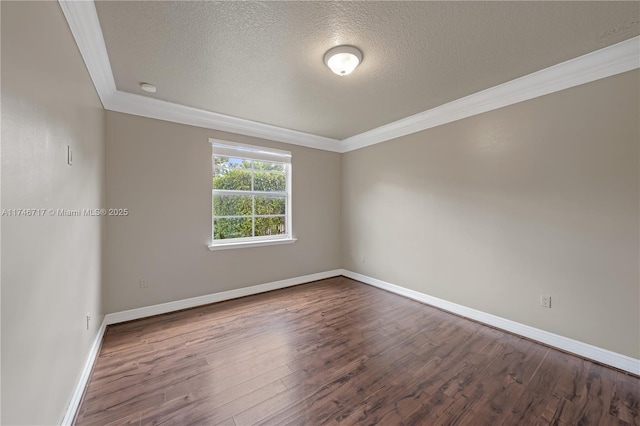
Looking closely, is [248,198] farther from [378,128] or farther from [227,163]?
[378,128]

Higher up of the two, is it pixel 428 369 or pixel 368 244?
pixel 368 244

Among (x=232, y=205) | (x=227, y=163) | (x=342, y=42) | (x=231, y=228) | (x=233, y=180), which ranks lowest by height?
(x=231, y=228)

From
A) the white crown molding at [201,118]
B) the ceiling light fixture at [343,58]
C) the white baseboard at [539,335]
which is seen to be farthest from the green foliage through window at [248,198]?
the white baseboard at [539,335]

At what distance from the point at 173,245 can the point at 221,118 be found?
174 centimetres

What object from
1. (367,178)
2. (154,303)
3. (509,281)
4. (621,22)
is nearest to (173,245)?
(154,303)

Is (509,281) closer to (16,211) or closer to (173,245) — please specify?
(16,211)

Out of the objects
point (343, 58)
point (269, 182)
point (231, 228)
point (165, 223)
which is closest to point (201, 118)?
point (269, 182)

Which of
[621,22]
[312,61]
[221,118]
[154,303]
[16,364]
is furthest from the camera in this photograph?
[221,118]

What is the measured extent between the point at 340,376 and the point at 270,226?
99.2 inches

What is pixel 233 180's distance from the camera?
12.0ft

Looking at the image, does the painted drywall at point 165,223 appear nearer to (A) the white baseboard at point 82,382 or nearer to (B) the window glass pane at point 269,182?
(B) the window glass pane at point 269,182

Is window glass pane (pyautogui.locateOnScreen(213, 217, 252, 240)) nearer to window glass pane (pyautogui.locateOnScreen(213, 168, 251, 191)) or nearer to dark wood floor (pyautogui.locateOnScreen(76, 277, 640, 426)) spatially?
window glass pane (pyautogui.locateOnScreen(213, 168, 251, 191))

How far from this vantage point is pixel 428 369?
201cm

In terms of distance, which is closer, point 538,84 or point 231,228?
point 538,84
